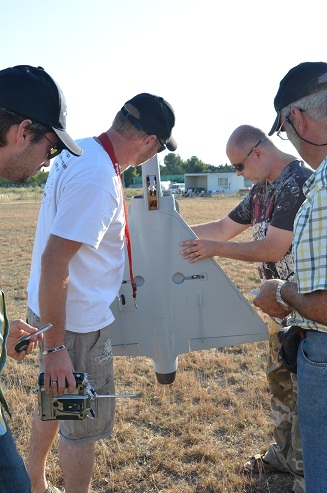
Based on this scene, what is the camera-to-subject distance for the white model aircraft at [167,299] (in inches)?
136

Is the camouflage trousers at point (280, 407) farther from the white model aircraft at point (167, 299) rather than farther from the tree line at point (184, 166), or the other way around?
the tree line at point (184, 166)

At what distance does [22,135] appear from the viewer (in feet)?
6.40

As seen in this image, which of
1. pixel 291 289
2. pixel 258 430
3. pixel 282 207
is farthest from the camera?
pixel 258 430

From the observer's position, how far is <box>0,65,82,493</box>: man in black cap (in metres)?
1.86

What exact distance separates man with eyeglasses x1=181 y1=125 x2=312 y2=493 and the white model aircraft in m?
0.15

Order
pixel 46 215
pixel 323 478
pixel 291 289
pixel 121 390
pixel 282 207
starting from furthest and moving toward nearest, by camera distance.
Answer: pixel 121 390
pixel 282 207
pixel 46 215
pixel 291 289
pixel 323 478

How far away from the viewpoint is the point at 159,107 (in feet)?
9.51

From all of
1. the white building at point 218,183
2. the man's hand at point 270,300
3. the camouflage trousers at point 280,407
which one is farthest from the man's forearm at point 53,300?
the white building at point 218,183

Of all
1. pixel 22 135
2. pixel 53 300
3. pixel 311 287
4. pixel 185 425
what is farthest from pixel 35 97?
pixel 185 425

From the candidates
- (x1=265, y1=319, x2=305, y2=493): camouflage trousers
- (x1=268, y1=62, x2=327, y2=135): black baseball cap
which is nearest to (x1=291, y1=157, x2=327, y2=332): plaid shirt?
(x1=268, y1=62, x2=327, y2=135): black baseball cap

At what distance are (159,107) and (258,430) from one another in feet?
A: 8.49

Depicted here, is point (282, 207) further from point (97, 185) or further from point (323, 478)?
point (323, 478)

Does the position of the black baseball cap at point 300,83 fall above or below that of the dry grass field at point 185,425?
above

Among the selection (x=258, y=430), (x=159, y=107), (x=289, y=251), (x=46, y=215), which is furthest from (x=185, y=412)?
(x=159, y=107)
